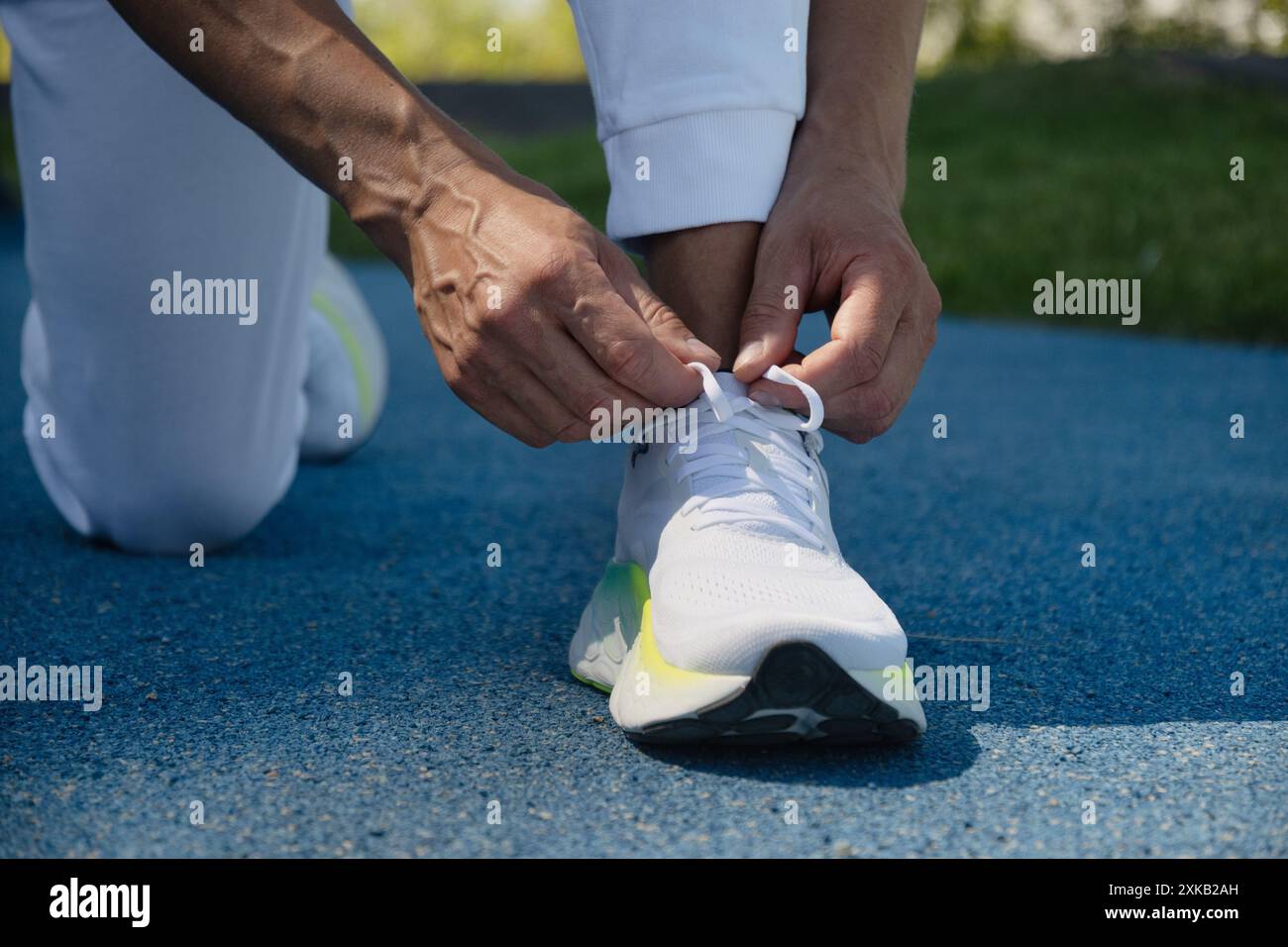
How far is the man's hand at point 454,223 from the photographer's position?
1.09m

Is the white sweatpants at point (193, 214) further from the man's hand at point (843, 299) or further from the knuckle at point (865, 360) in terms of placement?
the knuckle at point (865, 360)

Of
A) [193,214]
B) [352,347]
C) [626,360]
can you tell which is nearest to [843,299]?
[626,360]

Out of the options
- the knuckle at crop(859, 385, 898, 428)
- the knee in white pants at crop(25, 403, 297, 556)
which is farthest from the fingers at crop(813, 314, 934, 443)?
the knee in white pants at crop(25, 403, 297, 556)

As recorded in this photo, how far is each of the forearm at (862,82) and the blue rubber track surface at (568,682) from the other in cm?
54

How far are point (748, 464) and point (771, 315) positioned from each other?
0.48 feet

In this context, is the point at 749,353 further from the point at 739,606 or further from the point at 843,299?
the point at 739,606

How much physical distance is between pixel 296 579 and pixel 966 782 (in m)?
0.96

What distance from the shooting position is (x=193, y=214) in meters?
1.65

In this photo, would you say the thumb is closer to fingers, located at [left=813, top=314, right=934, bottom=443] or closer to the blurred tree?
fingers, located at [left=813, top=314, right=934, bottom=443]

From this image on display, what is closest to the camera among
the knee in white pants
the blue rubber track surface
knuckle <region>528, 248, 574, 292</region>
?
the blue rubber track surface

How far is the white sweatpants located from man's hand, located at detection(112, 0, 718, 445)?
197 mm

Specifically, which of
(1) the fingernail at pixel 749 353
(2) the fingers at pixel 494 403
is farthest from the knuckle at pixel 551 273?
(1) the fingernail at pixel 749 353

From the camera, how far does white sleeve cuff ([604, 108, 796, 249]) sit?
1.27 metres

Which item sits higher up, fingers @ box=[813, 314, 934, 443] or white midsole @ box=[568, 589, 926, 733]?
fingers @ box=[813, 314, 934, 443]
